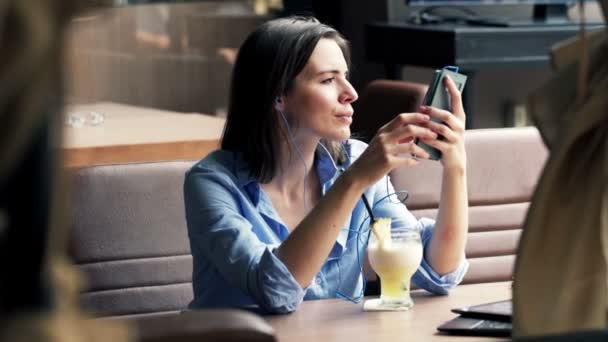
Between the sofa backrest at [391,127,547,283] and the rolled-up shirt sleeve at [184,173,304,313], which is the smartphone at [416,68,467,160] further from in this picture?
the sofa backrest at [391,127,547,283]

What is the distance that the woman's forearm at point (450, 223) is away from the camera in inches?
84.3

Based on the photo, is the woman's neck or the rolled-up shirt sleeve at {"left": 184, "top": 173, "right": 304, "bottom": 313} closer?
the rolled-up shirt sleeve at {"left": 184, "top": 173, "right": 304, "bottom": 313}

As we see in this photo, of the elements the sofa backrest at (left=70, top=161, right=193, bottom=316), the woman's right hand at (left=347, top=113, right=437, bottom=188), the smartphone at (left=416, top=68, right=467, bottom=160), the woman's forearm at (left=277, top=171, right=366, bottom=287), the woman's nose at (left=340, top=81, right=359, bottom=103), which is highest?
the smartphone at (left=416, top=68, right=467, bottom=160)

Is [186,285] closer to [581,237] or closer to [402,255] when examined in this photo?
[402,255]

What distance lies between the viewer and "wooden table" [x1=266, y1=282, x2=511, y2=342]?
1741 millimetres

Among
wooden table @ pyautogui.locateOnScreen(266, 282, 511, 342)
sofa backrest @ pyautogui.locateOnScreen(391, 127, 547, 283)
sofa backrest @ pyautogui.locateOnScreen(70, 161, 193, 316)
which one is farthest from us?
sofa backrest @ pyautogui.locateOnScreen(391, 127, 547, 283)

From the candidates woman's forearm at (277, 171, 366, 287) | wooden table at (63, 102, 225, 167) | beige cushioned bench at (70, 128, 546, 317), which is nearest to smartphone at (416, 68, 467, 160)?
woman's forearm at (277, 171, 366, 287)

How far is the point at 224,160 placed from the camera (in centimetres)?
223

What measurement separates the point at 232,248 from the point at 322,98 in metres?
0.38

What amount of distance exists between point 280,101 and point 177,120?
185 centimetres

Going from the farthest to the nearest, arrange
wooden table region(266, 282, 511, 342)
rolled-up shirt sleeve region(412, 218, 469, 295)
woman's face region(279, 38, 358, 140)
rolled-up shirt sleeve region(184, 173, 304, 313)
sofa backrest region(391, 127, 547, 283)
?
1. sofa backrest region(391, 127, 547, 283)
2. woman's face region(279, 38, 358, 140)
3. rolled-up shirt sleeve region(412, 218, 469, 295)
4. rolled-up shirt sleeve region(184, 173, 304, 313)
5. wooden table region(266, 282, 511, 342)

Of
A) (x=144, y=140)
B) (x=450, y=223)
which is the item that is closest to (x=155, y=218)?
(x=450, y=223)

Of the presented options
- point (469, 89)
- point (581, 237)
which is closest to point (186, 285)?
point (581, 237)

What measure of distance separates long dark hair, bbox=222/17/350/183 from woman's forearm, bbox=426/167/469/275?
0.27 metres
